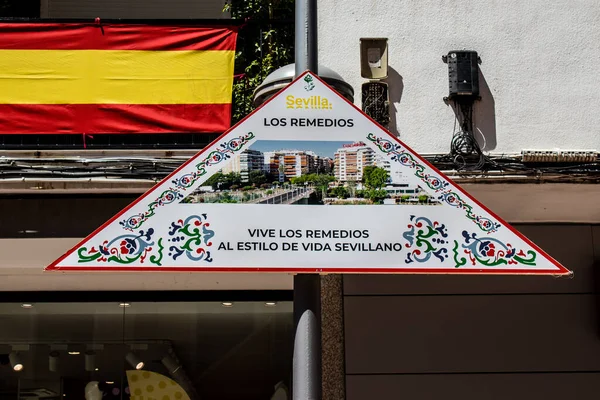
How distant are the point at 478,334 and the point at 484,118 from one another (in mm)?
2118

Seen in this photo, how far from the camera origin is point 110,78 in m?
7.49

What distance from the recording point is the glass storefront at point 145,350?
8.62 metres

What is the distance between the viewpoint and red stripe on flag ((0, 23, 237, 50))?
7.51 m

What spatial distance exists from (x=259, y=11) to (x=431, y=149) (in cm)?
269

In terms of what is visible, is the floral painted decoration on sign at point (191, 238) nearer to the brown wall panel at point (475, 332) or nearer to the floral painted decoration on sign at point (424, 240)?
the floral painted decoration on sign at point (424, 240)

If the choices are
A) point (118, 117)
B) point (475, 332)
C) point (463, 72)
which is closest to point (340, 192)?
point (463, 72)

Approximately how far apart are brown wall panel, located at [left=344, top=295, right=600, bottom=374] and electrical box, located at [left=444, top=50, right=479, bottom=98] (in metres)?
2.06

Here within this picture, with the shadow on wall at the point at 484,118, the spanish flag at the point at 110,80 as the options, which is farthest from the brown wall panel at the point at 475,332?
the spanish flag at the point at 110,80

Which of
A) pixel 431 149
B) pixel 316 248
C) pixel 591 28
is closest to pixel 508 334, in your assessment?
pixel 431 149

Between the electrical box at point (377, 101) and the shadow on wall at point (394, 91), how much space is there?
7 centimetres

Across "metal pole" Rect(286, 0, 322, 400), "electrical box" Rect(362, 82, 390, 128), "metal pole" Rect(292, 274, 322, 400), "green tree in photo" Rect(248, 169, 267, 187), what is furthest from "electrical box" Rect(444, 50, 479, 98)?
"metal pole" Rect(292, 274, 322, 400)

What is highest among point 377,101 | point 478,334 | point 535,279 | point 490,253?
point 377,101

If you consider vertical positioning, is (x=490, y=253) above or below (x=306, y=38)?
below

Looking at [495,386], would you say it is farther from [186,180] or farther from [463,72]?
[186,180]
